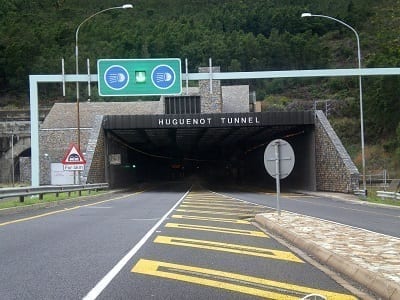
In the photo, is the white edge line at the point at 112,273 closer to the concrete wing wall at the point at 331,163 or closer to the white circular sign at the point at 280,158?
the white circular sign at the point at 280,158

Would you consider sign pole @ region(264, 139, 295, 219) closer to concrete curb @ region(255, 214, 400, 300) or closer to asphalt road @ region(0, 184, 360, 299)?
asphalt road @ region(0, 184, 360, 299)

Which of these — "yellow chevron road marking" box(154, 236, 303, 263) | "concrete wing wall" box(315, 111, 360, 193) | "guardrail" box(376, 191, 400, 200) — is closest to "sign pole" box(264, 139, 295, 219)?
"yellow chevron road marking" box(154, 236, 303, 263)

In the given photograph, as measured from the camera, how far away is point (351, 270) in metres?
9.13

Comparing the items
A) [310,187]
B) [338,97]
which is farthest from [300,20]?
[310,187]

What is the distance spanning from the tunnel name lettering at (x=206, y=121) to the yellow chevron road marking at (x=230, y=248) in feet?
117

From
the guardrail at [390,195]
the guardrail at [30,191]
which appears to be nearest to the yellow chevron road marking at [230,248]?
the guardrail at [30,191]

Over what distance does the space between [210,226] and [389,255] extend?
7187mm

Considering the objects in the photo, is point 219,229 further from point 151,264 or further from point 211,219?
point 151,264

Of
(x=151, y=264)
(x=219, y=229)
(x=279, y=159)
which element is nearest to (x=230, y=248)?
(x=151, y=264)

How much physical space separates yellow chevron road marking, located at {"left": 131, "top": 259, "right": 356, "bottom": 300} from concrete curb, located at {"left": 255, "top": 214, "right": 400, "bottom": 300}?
471 mm

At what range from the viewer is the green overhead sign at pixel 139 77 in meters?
30.4

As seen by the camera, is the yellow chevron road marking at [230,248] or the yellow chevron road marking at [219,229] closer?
the yellow chevron road marking at [230,248]

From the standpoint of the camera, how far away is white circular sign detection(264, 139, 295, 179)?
16.8 meters

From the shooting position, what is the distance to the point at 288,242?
13453 millimetres
